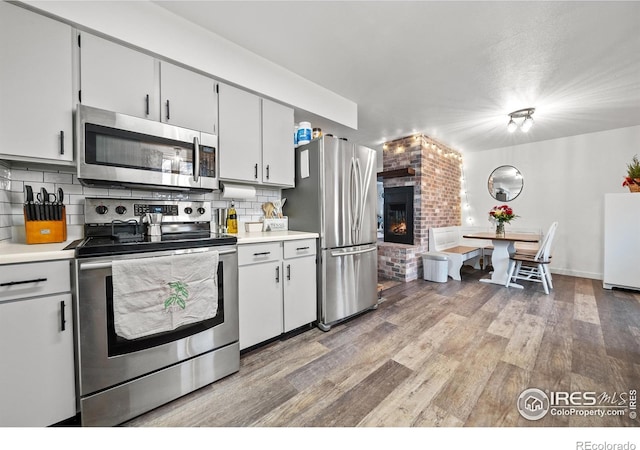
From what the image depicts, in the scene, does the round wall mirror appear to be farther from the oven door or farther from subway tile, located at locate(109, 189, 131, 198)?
subway tile, located at locate(109, 189, 131, 198)

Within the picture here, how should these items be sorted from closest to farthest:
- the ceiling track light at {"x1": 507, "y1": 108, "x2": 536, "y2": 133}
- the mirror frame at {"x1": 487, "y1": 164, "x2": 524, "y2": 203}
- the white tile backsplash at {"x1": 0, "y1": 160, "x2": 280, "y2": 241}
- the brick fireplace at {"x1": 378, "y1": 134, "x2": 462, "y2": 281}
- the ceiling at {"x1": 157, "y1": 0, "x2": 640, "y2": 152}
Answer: the white tile backsplash at {"x1": 0, "y1": 160, "x2": 280, "y2": 241} < the ceiling at {"x1": 157, "y1": 0, "x2": 640, "y2": 152} < the ceiling track light at {"x1": 507, "y1": 108, "x2": 536, "y2": 133} < the brick fireplace at {"x1": 378, "y1": 134, "x2": 462, "y2": 281} < the mirror frame at {"x1": 487, "y1": 164, "x2": 524, "y2": 203}

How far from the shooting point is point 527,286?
147 inches

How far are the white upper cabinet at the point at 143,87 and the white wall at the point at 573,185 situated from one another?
221 inches

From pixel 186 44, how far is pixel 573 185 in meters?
6.18

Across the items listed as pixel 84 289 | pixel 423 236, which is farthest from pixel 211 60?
pixel 423 236

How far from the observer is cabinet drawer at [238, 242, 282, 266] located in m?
1.85

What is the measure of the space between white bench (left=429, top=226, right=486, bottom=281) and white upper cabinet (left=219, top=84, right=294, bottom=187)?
3.03 m

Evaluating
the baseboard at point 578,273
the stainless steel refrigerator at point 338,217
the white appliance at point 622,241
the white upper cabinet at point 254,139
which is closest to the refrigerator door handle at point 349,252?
the stainless steel refrigerator at point 338,217

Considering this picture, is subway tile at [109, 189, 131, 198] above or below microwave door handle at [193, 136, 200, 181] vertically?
below

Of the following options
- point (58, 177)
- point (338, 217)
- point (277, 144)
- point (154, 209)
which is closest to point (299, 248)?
point (338, 217)

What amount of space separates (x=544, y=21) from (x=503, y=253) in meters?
3.10

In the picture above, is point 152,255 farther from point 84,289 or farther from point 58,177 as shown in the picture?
point 58,177

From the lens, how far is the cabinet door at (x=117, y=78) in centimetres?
149

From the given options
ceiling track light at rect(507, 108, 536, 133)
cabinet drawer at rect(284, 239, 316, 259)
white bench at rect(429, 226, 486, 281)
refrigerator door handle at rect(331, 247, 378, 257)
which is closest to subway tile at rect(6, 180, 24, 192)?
cabinet drawer at rect(284, 239, 316, 259)
